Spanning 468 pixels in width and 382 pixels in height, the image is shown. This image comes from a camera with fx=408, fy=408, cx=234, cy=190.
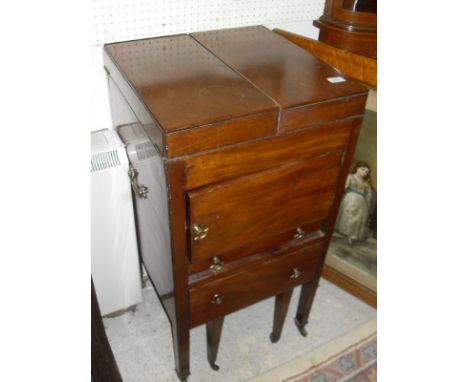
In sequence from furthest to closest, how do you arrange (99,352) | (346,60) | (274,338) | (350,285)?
(350,285) < (274,338) < (346,60) < (99,352)

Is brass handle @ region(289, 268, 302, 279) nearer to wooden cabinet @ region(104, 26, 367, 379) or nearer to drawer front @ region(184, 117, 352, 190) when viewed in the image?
wooden cabinet @ region(104, 26, 367, 379)

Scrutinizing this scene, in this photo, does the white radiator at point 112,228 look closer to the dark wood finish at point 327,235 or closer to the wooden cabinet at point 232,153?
the wooden cabinet at point 232,153

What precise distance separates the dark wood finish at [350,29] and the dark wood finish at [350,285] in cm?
97

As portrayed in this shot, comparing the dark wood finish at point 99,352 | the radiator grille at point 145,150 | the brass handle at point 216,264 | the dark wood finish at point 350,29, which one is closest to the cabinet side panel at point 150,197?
the radiator grille at point 145,150

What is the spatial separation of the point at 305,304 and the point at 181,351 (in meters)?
0.53

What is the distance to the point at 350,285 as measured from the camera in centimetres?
185

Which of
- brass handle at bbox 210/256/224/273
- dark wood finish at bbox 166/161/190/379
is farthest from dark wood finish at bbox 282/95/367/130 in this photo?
brass handle at bbox 210/256/224/273

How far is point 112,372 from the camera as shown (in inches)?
38.4

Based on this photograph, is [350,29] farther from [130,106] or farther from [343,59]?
[130,106]

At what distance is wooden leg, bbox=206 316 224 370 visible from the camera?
1.37 meters

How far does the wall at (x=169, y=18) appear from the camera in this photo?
124 cm

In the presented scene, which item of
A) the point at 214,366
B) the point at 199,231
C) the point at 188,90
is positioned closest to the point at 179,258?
the point at 199,231
